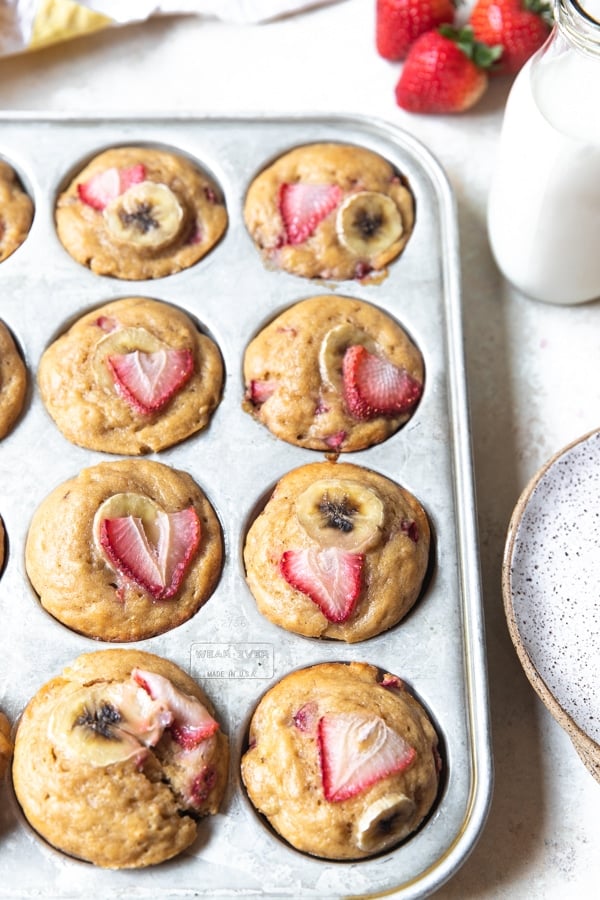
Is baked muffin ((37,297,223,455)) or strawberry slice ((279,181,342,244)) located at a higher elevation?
strawberry slice ((279,181,342,244))

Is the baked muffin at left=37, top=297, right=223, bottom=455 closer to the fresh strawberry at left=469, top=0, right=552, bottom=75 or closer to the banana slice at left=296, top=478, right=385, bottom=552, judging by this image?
the banana slice at left=296, top=478, right=385, bottom=552

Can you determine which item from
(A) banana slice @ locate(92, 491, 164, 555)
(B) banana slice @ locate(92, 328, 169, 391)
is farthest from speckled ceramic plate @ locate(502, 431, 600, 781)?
(B) banana slice @ locate(92, 328, 169, 391)

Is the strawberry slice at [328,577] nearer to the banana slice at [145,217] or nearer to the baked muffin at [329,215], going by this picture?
the baked muffin at [329,215]

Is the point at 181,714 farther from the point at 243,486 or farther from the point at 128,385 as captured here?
the point at 128,385

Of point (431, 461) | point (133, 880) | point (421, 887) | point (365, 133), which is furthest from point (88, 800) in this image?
point (365, 133)

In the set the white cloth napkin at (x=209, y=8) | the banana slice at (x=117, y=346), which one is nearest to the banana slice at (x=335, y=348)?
the banana slice at (x=117, y=346)

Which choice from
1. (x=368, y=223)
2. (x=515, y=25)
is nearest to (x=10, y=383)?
(x=368, y=223)
